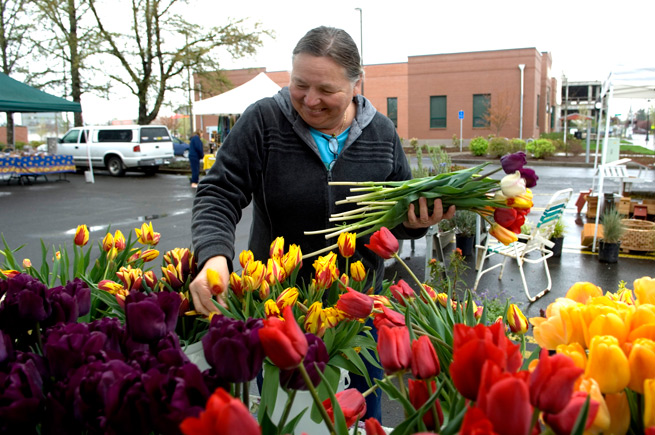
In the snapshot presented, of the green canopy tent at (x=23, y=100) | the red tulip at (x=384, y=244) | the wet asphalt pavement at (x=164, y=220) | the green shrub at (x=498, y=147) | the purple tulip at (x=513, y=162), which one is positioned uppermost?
the green canopy tent at (x=23, y=100)

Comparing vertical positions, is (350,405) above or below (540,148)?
below

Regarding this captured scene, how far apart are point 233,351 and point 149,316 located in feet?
0.62

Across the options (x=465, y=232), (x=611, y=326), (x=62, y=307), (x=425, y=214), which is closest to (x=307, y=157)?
(x=425, y=214)

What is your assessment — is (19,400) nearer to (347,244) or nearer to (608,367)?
(608,367)

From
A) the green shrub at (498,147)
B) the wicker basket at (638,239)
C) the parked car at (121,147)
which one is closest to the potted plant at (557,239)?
the wicker basket at (638,239)

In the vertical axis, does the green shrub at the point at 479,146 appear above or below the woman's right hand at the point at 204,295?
above

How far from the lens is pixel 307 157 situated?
2.04m

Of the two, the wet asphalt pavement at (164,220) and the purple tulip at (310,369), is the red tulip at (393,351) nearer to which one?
the purple tulip at (310,369)

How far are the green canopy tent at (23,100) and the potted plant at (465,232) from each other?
1167 cm

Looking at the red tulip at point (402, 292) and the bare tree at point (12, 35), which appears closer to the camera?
the red tulip at point (402, 292)

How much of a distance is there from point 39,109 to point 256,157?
1503 cm

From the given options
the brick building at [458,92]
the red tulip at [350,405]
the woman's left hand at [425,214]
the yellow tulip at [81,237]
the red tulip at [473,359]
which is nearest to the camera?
the red tulip at [473,359]

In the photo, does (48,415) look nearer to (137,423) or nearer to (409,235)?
(137,423)

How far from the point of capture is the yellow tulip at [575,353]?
755mm
